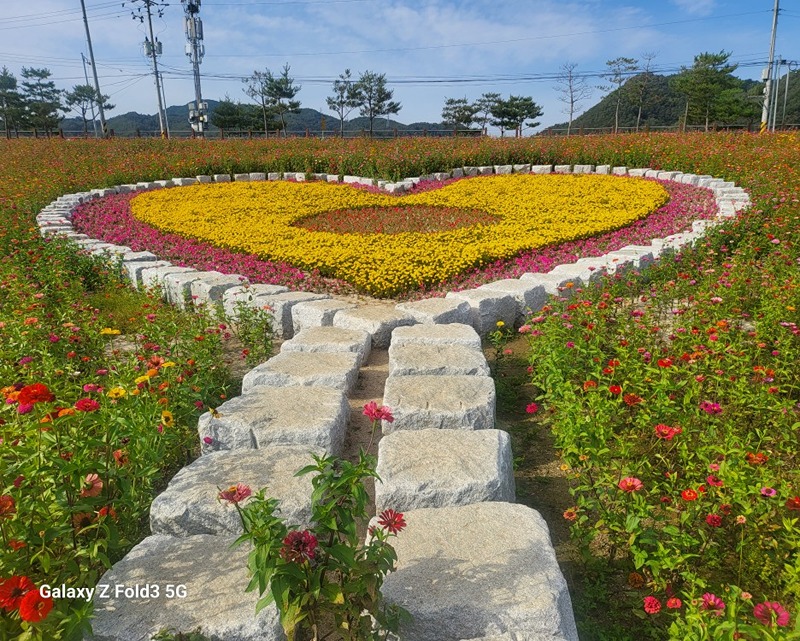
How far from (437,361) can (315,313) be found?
1.62 meters

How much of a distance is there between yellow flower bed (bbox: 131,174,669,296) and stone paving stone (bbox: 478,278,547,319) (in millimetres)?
1212

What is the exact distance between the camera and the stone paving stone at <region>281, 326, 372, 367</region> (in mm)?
4344

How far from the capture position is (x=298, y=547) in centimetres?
172

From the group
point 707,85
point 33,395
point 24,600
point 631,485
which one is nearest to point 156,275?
point 33,395

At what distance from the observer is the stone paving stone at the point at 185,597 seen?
187 cm

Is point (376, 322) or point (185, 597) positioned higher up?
point (376, 322)

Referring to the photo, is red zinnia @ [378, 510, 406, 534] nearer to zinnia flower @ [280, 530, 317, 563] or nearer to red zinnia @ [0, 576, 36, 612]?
zinnia flower @ [280, 530, 317, 563]

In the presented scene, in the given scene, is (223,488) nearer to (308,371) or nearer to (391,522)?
(391,522)

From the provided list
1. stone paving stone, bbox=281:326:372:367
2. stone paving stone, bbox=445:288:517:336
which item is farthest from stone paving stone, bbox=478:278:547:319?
stone paving stone, bbox=281:326:372:367

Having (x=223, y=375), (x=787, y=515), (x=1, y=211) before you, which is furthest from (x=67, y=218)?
(x=787, y=515)

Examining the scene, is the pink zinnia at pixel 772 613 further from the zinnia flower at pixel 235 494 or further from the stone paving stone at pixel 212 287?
the stone paving stone at pixel 212 287

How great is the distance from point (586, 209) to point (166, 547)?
10.1 meters

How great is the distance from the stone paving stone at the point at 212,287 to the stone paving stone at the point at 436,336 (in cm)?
218

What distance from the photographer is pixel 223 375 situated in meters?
→ 4.46
